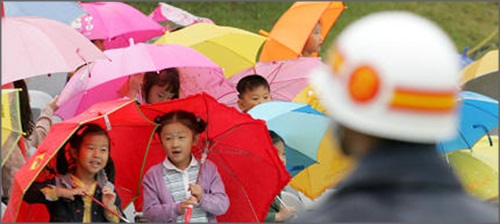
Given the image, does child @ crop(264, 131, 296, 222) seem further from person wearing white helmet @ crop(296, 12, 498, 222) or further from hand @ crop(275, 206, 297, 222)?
person wearing white helmet @ crop(296, 12, 498, 222)

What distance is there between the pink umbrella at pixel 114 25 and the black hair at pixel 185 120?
2.07m

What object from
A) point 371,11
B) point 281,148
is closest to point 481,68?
point 281,148

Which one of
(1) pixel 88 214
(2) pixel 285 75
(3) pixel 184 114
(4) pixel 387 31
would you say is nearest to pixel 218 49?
(2) pixel 285 75

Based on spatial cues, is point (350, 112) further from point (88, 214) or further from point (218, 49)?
point (218, 49)

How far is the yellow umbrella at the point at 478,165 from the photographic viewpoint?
192 inches

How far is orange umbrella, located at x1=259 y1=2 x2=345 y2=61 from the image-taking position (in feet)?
25.3

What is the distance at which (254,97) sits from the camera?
6.36 metres

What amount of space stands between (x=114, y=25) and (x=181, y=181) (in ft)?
9.33

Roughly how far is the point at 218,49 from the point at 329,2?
136 cm

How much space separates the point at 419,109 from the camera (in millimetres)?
1971

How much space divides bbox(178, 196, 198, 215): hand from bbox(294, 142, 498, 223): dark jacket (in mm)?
2746

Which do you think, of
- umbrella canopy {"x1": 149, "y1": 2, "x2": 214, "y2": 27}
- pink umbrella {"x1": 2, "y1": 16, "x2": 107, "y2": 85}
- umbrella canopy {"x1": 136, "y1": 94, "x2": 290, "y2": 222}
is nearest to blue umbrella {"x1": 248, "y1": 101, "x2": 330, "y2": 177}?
umbrella canopy {"x1": 136, "y1": 94, "x2": 290, "y2": 222}

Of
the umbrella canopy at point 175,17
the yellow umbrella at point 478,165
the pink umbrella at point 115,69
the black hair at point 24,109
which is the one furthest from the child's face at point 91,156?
the umbrella canopy at point 175,17

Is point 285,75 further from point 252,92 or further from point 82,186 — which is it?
point 82,186
